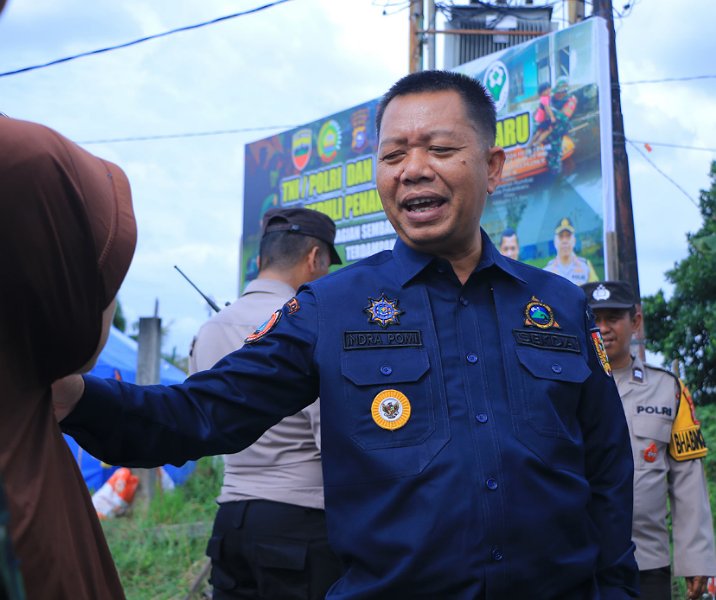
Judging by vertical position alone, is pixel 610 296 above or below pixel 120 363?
below

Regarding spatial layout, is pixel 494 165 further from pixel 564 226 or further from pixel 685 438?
pixel 564 226

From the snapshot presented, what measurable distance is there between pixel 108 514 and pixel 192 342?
473cm

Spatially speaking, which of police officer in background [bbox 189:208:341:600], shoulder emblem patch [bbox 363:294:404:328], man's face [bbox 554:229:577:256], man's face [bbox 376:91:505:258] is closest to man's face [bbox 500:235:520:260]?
man's face [bbox 554:229:577:256]

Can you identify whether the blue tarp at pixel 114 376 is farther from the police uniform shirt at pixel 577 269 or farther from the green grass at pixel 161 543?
the police uniform shirt at pixel 577 269

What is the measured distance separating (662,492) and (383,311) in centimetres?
232

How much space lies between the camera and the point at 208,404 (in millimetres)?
1741

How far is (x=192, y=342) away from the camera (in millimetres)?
3406

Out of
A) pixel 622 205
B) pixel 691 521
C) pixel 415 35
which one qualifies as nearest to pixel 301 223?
pixel 691 521

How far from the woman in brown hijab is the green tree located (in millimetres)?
9240

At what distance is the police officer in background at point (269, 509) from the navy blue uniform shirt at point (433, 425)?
1049 millimetres

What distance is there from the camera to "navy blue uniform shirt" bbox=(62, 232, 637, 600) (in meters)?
1.70

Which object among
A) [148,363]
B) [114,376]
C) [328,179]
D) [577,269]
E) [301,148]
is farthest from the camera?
[301,148]

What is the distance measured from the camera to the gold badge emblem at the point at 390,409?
1.82 metres

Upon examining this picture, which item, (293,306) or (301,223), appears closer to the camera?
(293,306)
